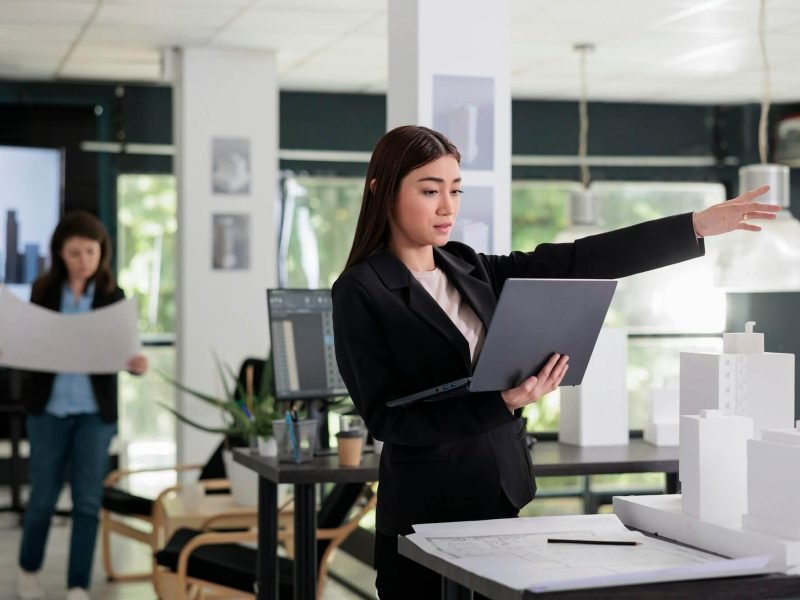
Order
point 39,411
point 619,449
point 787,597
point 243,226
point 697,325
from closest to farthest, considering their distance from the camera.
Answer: point 787,597 < point 619,449 < point 39,411 < point 243,226 < point 697,325

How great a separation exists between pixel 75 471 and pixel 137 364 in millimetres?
522

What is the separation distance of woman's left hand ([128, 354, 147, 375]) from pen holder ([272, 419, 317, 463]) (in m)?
1.63

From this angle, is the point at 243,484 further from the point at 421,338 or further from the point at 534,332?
the point at 534,332

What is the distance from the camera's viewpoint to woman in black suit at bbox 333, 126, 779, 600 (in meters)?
2.37

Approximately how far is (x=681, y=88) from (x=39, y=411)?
534cm

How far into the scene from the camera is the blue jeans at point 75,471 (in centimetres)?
520

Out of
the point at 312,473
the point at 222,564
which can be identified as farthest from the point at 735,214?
the point at 222,564

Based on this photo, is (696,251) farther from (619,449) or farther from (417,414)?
(619,449)

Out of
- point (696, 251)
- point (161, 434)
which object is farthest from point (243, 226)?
point (696, 251)

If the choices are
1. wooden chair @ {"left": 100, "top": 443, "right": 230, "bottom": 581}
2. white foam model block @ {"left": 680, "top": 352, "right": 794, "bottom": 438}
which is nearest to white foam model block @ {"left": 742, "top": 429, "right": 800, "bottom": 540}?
white foam model block @ {"left": 680, "top": 352, "right": 794, "bottom": 438}

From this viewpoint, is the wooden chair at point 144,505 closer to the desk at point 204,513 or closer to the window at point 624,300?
the desk at point 204,513

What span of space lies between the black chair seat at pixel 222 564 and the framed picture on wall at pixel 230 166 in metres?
3.23

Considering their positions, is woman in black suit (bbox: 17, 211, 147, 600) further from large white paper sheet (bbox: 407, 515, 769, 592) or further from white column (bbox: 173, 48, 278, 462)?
large white paper sheet (bbox: 407, 515, 769, 592)

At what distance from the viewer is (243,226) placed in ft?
23.8
